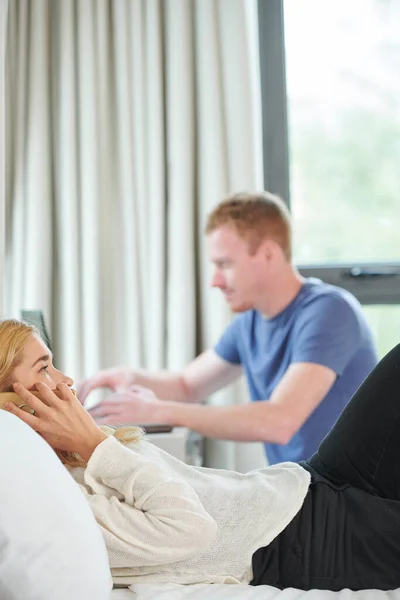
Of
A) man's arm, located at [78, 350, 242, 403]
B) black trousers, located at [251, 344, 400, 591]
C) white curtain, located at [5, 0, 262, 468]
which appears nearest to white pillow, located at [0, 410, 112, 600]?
black trousers, located at [251, 344, 400, 591]

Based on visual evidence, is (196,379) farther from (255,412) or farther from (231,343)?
(255,412)

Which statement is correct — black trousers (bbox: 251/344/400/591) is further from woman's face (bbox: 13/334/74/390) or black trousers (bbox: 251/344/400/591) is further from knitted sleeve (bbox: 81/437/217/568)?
woman's face (bbox: 13/334/74/390)

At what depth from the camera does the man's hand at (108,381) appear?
236 centimetres

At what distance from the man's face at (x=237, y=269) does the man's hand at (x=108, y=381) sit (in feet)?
1.18

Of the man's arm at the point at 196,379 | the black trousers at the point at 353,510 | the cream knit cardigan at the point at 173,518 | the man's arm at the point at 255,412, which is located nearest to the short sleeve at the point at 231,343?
the man's arm at the point at 196,379

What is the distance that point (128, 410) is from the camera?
2172 millimetres

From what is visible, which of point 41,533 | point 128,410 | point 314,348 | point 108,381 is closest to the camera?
point 41,533

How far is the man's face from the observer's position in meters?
2.52

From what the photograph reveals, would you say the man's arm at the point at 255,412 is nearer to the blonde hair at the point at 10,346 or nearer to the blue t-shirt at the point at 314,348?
the blue t-shirt at the point at 314,348

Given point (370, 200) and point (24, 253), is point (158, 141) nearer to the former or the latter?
point (24, 253)

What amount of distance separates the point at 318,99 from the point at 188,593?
7.09 feet

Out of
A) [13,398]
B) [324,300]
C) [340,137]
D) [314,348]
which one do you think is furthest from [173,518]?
[340,137]

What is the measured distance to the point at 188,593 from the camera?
1357mm

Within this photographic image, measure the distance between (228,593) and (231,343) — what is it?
4.39 feet
